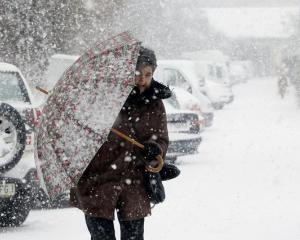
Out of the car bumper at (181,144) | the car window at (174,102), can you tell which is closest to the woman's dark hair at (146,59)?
the car bumper at (181,144)

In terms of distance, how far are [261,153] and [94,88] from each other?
38.8 feet

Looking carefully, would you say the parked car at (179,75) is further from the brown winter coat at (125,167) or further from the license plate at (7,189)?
the brown winter coat at (125,167)

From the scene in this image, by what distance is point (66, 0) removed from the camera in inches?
834

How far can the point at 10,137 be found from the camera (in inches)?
310

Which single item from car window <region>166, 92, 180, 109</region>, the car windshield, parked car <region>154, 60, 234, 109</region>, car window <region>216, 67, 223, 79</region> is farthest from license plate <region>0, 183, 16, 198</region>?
car window <region>216, 67, 223, 79</region>

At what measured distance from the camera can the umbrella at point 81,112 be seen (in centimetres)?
482

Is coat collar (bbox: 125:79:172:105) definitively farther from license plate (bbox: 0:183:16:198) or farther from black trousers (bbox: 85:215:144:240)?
license plate (bbox: 0:183:16:198)

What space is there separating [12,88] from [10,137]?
1437mm

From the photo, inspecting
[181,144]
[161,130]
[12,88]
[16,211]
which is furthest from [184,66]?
[161,130]

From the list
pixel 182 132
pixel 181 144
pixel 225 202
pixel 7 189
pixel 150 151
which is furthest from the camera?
pixel 182 132

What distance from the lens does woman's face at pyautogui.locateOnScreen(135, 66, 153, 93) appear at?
4859 millimetres

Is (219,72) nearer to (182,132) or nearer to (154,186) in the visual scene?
(182,132)

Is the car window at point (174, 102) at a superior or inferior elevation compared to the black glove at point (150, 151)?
inferior

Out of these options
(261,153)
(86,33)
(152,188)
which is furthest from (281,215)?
(86,33)
